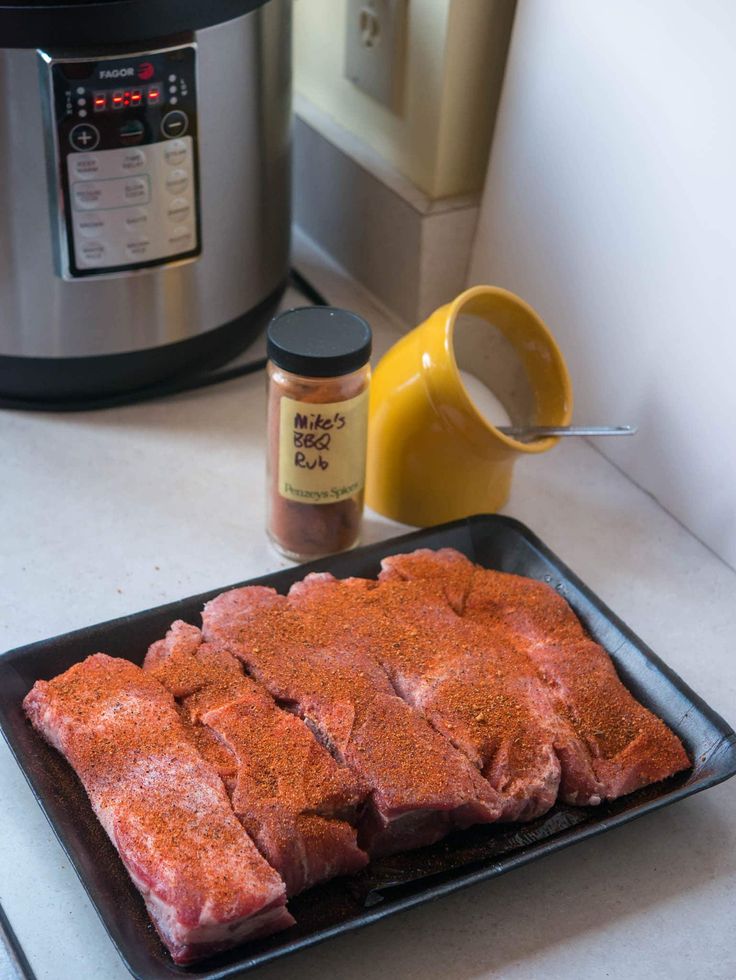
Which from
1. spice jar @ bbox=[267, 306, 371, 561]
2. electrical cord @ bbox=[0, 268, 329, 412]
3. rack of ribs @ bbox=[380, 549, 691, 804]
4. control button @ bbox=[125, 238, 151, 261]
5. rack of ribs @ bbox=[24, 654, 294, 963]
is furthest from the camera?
electrical cord @ bbox=[0, 268, 329, 412]

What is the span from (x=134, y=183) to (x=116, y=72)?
0.29 ft

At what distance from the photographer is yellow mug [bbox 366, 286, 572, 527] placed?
935 millimetres

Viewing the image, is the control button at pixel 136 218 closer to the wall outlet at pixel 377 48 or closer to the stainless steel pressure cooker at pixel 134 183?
the stainless steel pressure cooker at pixel 134 183

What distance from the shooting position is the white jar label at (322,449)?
35.0 inches

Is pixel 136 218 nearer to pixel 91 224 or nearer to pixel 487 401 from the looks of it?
pixel 91 224

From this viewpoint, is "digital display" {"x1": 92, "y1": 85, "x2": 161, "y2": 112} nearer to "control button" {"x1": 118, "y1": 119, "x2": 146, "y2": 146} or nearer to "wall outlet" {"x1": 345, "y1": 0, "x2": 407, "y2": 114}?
"control button" {"x1": 118, "y1": 119, "x2": 146, "y2": 146}

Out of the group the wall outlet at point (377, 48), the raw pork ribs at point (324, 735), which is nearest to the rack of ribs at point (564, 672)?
the raw pork ribs at point (324, 735)

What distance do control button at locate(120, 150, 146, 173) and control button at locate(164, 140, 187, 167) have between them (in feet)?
0.07

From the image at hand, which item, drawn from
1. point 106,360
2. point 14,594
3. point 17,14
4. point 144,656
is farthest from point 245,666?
point 17,14

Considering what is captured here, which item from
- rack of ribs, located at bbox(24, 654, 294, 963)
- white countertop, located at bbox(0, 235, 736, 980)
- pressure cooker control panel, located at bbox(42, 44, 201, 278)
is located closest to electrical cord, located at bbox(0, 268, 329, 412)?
white countertop, located at bbox(0, 235, 736, 980)

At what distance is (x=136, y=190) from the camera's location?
0.96 metres

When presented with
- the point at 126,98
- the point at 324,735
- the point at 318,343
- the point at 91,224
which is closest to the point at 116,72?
the point at 126,98

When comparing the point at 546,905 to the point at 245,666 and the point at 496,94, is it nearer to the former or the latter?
the point at 245,666

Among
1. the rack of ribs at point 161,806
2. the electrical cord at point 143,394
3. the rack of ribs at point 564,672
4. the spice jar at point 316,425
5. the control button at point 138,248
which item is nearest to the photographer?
the rack of ribs at point 161,806
